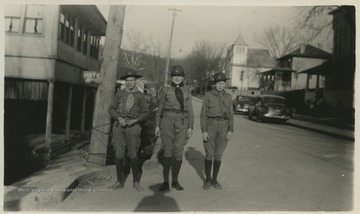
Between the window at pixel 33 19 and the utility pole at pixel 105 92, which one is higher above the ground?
the window at pixel 33 19

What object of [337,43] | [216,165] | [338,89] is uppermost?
[337,43]

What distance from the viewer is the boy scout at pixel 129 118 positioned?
509 centimetres

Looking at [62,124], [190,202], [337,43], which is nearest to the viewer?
[190,202]

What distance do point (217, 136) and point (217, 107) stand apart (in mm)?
442

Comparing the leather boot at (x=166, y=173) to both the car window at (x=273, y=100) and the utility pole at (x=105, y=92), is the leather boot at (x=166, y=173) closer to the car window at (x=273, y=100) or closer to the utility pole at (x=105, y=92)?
the utility pole at (x=105, y=92)

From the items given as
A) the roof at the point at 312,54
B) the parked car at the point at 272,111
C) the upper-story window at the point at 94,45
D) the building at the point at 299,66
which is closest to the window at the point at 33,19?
the upper-story window at the point at 94,45

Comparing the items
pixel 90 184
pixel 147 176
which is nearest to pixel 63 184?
pixel 90 184

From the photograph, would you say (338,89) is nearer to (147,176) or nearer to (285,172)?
(285,172)

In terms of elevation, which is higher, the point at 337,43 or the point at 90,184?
the point at 337,43

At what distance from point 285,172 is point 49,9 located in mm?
8005

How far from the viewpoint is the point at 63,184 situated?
15.9 feet

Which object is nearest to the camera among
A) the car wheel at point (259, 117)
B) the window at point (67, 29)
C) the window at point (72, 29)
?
the window at point (67, 29)

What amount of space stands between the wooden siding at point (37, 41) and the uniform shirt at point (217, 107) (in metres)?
5.99

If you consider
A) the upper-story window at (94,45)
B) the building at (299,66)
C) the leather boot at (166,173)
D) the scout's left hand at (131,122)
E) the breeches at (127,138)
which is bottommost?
the leather boot at (166,173)
